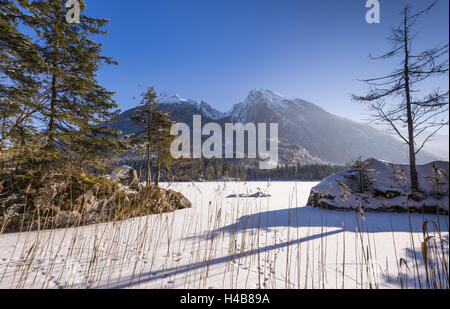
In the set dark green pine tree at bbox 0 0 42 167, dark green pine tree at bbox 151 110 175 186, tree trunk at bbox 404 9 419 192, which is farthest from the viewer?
dark green pine tree at bbox 151 110 175 186

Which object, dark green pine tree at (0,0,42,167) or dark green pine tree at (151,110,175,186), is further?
dark green pine tree at (151,110,175,186)

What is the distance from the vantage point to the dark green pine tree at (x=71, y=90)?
5.31 m

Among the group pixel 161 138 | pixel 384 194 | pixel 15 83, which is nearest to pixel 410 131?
pixel 384 194

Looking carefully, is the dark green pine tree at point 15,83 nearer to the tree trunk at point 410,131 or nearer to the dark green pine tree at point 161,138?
the dark green pine tree at point 161,138

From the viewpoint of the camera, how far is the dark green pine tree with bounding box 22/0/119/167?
5312mm

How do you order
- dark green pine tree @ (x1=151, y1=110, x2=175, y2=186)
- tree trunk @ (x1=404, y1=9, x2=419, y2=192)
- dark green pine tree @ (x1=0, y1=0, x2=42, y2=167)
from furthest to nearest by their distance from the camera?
dark green pine tree @ (x1=151, y1=110, x2=175, y2=186) → tree trunk @ (x1=404, y1=9, x2=419, y2=192) → dark green pine tree @ (x1=0, y1=0, x2=42, y2=167)

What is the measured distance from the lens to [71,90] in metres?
5.90

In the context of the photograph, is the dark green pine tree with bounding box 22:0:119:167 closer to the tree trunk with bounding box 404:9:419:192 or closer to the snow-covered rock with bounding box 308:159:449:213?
the snow-covered rock with bounding box 308:159:449:213

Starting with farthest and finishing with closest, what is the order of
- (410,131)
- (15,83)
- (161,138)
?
(161,138)
(410,131)
(15,83)

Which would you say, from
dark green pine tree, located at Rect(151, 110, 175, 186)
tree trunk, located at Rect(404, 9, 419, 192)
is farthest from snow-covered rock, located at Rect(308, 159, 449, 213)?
dark green pine tree, located at Rect(151, 110, 175, 186)

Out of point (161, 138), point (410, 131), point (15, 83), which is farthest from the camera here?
point (161, 138)

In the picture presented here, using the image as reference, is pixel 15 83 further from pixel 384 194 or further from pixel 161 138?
pixel 384 194

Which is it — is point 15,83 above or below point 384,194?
above

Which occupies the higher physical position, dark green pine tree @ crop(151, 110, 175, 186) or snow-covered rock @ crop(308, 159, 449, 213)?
dark green pine tree @ crop(151, 110, 175, 186)
